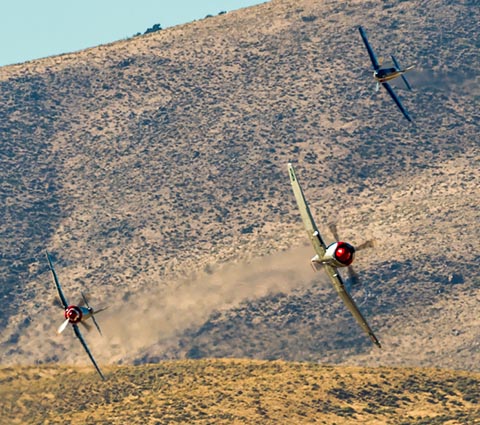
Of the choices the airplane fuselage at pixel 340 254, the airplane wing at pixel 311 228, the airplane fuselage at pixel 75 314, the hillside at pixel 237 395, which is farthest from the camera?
the hillside at pixel 237 395

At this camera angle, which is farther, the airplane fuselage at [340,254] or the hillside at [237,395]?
the hillside at [237,395]

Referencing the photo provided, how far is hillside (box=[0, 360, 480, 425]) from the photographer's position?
153125 millimetres

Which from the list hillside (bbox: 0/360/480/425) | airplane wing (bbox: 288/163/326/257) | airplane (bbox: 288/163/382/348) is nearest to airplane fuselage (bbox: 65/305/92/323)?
airplane (bbox: 288/163/382/348)

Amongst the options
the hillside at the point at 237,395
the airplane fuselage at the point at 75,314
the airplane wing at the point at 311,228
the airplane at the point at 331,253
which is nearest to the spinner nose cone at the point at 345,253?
the airplane at the point at 331,253

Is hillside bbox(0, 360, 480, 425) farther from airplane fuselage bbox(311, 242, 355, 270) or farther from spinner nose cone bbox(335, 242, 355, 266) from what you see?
spinner nose cone bbox(335, 242, 355, 266)

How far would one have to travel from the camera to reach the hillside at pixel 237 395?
502 feet

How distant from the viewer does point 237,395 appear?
159 m

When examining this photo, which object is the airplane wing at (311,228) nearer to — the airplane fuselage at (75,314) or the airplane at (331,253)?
the airplane at (331,253)

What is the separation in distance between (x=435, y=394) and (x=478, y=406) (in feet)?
20.6

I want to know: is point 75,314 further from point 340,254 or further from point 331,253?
point 340,254

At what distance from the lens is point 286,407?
15375 cm

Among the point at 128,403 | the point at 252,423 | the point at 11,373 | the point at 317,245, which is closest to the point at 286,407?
the point at 252,423

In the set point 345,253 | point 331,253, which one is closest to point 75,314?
point 331,253

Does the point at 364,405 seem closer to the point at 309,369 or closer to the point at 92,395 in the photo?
the point at 309,369
